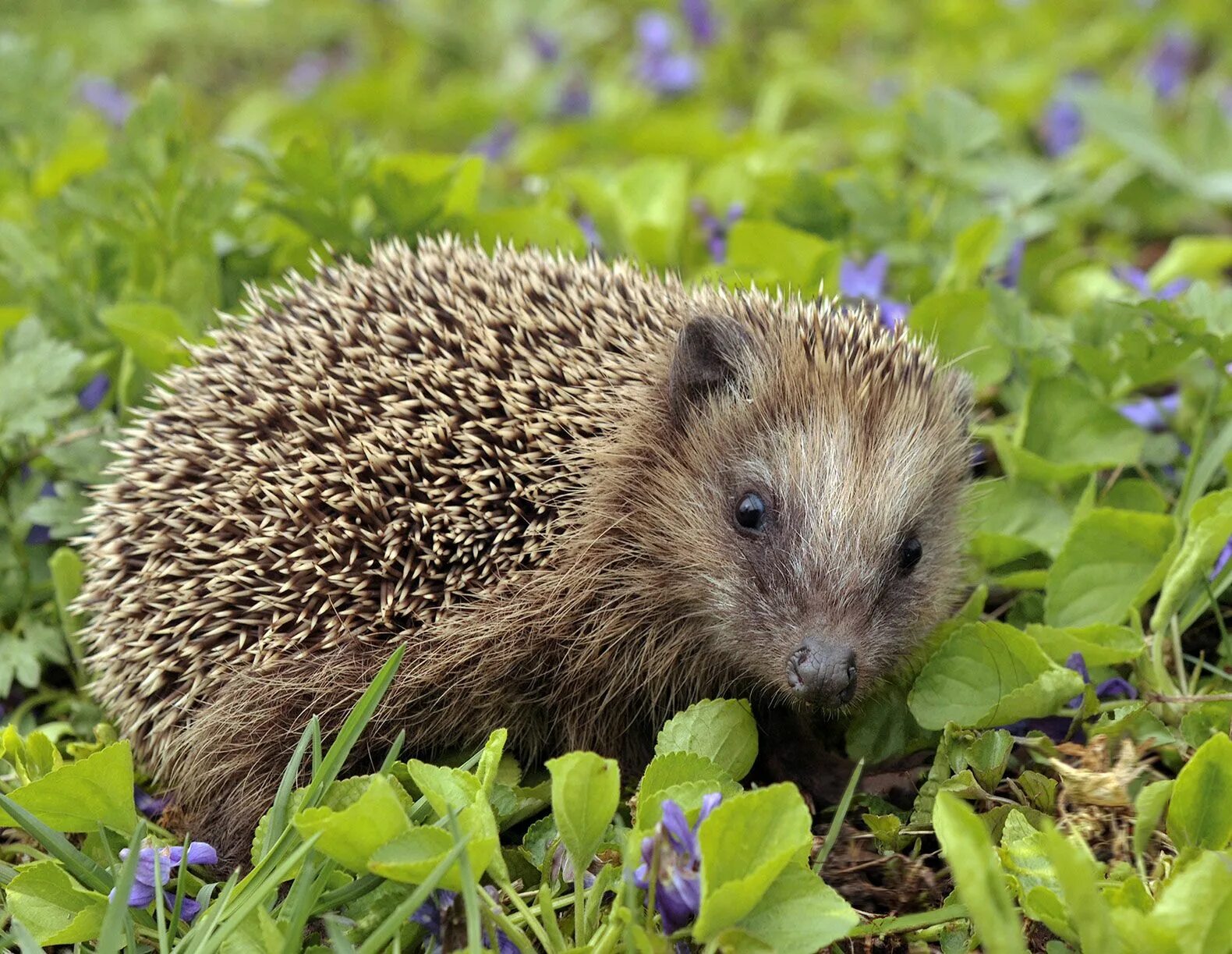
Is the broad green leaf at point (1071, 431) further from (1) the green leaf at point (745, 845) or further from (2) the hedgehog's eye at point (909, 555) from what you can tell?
(1) the green leaf at point (745, 845)

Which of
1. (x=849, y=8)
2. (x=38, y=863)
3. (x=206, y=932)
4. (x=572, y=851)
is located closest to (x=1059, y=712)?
(x=572, y=851)

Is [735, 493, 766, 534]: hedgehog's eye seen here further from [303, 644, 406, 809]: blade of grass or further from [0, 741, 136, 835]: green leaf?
[0, 741, 136, 835]: green leaf

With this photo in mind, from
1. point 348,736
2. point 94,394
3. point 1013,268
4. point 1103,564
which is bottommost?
point 348,736

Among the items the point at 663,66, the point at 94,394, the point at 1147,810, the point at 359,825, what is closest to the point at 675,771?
the point at 359,825

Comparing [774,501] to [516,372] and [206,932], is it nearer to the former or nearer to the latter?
[516,372]

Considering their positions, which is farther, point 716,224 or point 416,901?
point 716,224

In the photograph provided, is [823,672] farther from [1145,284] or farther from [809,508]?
[1145,284]

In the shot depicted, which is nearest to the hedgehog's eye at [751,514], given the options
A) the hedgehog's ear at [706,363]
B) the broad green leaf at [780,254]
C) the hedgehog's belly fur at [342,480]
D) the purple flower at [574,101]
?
the hedgehog's ear at [706,363]
